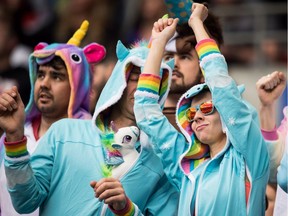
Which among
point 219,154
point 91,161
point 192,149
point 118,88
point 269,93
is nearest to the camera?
point 219,154

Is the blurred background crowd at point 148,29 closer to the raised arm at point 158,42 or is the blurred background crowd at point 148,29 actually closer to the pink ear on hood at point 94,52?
the pink ear on hood at point 94,52

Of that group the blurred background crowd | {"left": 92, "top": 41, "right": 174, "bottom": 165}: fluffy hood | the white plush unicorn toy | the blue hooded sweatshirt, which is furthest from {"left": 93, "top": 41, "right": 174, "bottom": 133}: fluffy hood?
the blurred background crowd

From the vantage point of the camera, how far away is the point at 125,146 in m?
6.96

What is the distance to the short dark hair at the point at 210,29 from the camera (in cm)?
769

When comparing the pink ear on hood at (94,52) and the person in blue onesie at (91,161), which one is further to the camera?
the pink ear on hood at (94,52)

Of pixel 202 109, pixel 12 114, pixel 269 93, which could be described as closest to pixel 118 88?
pixel 202 109

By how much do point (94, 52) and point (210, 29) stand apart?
0.74 metres

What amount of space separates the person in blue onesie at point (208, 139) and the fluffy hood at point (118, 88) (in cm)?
17

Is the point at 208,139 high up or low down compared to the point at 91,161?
up

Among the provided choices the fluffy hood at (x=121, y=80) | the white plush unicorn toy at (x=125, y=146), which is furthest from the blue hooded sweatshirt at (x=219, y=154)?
the fluffy hood at (x=121, y=80)

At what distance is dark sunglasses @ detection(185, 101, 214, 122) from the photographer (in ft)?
22.0

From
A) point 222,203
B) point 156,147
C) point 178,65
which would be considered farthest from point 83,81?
point 222,203

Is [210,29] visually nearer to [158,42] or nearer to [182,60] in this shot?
[182,60]

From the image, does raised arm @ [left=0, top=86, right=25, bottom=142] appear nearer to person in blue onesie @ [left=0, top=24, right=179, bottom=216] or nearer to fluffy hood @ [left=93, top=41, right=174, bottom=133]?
person in blue onesie @ [left=0, top=24, right=179, bottom=216]
